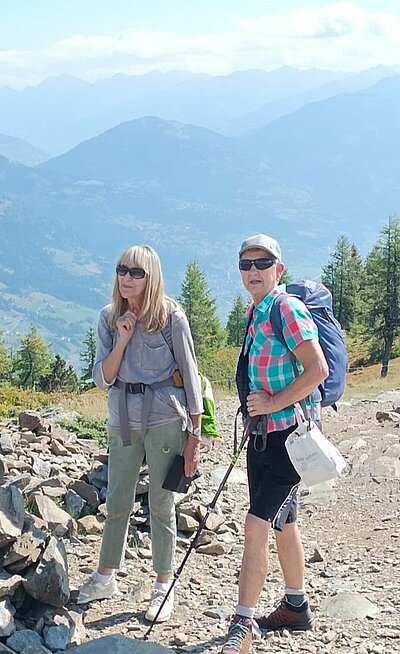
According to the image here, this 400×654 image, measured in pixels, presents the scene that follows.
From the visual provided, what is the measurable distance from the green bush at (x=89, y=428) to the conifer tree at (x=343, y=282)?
55054 millimetres

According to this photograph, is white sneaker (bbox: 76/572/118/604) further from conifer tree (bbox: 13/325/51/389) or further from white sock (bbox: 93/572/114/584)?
conifer tree (bbox: 13/325/51/389)

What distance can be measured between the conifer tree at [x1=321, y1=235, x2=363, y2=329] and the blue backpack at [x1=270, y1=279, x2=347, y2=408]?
203 feet

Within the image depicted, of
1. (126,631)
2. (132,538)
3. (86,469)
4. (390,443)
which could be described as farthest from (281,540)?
(390,443)

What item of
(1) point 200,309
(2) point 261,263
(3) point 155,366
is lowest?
(3) point 155,366

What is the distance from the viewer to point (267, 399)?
16.2 feet

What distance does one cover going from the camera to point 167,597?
5676 mm

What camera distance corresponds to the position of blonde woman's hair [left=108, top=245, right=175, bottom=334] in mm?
5383

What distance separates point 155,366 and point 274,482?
3.98 feet

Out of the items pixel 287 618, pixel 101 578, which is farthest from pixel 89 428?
pixel 287 618

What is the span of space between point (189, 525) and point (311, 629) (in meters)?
2.34

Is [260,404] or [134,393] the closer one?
[260,404]

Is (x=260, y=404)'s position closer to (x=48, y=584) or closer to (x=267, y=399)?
(x=267, y=399)

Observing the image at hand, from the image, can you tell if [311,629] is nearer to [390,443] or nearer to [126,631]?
[126,631]

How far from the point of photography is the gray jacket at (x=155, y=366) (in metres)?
5.55
